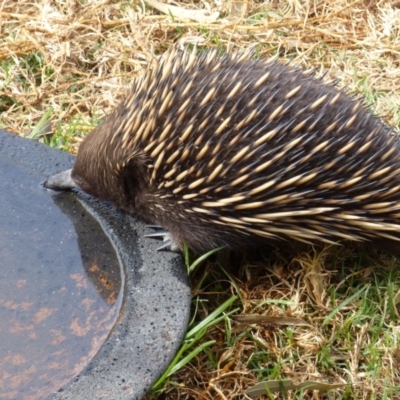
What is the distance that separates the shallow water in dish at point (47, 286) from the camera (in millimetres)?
2195

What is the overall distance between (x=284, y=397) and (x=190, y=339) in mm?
315

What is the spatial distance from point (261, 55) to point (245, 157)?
4.59 ft

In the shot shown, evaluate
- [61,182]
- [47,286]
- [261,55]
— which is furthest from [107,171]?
[261,55]

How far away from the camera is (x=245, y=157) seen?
7.63 feet

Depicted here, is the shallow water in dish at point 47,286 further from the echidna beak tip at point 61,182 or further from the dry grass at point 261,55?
the dry grass at point 261,55

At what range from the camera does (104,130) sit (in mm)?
2523

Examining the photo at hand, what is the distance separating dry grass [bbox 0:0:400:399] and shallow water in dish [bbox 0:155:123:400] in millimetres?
294

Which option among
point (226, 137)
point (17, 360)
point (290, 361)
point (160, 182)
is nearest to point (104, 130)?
point (160, 182)

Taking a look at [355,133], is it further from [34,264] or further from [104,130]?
[34,264]

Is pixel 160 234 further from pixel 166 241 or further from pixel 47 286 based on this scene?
pixel 47 286

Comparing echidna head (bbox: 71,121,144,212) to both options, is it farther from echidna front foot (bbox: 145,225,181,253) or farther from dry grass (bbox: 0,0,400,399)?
dry grass (bbox: 0,0,400,399)

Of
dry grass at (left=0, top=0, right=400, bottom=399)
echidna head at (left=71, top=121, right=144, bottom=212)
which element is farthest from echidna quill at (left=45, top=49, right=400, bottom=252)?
dry grass at (left=0, top=0, right=400, bottom=399)

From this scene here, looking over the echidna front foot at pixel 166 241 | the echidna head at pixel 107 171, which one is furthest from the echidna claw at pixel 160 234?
the echidna head at pixel 107 171

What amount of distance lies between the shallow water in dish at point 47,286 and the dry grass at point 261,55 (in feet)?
0.96
